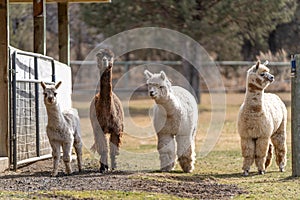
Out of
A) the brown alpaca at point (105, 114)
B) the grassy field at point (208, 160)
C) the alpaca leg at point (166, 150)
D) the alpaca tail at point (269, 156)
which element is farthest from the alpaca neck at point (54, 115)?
the alpaca tail at point (269, 156)

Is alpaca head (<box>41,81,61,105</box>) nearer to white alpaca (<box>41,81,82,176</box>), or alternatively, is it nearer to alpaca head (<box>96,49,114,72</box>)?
white alpaca (<box>41,81,82,176</box>)

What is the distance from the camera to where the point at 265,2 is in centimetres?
2877

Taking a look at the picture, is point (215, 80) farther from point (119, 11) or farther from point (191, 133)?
point (191, 133)

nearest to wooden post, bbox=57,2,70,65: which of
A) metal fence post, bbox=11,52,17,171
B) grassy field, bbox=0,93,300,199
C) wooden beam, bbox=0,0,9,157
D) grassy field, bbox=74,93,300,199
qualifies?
grassy field, bbox=0,93,300,199

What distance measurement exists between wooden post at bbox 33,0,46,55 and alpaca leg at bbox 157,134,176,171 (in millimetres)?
3428

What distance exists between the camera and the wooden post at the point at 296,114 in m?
11.5

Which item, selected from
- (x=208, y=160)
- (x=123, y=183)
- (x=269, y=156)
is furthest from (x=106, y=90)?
(x=208, y=160)

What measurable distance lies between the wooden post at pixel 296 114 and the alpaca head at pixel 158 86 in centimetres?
194

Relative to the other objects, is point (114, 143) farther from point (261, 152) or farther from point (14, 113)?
point (261, 152)

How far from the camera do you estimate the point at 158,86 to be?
11727mm

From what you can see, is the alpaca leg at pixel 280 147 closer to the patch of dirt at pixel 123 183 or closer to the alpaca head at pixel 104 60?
the patch of dirt at pixel 123 183

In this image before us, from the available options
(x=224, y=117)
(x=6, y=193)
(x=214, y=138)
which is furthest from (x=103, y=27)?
(x=6, y=193)

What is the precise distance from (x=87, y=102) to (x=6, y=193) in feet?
84.9

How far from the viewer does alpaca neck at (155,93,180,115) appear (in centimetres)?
1195
